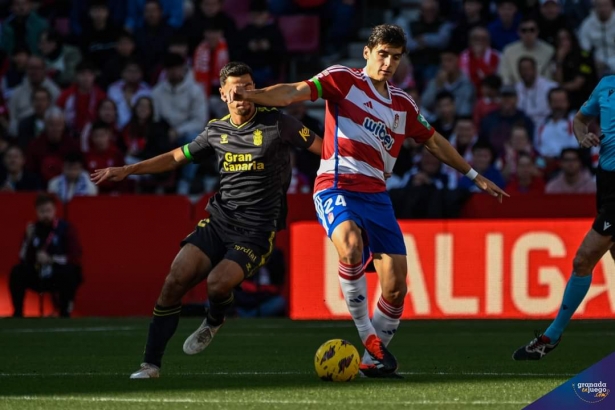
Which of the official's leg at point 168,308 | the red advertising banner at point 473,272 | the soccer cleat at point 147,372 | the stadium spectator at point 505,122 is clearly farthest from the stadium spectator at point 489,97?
the soccer cleat at point 147,372

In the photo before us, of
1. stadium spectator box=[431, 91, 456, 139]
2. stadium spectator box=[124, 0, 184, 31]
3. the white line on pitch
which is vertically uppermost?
stadium spectator box=[124, 0, 184, 31]

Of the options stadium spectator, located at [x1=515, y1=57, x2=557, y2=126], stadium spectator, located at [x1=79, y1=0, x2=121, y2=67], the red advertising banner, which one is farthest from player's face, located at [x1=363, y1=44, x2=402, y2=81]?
stadium spectator, located at [x1=79, y1=0, x2=121, y2=67]

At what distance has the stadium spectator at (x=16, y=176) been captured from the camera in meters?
17.3

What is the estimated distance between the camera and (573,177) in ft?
51.2

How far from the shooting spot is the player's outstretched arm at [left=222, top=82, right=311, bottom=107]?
25.8 ft

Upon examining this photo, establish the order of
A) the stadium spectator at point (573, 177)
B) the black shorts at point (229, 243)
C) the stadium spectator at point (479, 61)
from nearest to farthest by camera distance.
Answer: the black shorts at point (229, 243)
the stadium spectator at point (573, 177)
the stadium spectator at point (479, 61)

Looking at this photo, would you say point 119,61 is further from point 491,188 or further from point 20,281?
point 491,188

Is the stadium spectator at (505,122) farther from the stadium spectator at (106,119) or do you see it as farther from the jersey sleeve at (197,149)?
the jersey sleeve at (197,149)

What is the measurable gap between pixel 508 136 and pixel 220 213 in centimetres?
876

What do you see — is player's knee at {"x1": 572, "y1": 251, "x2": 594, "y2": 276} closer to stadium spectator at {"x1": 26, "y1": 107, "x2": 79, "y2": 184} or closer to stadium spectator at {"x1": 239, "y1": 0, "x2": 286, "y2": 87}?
stadium spectator at {"x1": 26, "y1": 107, "x2": 79, "y2": 184}

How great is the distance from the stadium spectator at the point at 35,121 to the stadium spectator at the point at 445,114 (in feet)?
18.1

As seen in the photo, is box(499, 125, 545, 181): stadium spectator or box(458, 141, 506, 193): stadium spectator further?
box(499, 125, 545, 181): stadium spectator

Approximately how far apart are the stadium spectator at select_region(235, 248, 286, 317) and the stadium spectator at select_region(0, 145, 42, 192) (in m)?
3.61

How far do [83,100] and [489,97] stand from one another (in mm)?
5732
